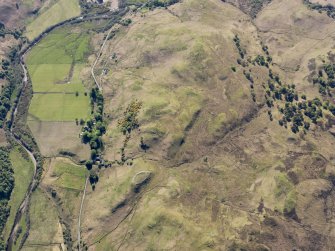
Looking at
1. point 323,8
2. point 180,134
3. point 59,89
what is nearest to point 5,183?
point 59,89

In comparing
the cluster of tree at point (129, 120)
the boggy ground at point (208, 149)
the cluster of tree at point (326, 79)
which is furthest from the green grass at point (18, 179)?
the cluster of tree at point (326, 79)

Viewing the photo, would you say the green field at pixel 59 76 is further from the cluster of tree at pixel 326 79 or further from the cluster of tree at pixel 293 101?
the cluster of tree at pixel 326 79

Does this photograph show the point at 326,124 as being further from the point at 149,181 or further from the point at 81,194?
the point at 81,194

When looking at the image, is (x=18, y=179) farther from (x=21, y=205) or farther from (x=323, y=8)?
(x=323, y=8)

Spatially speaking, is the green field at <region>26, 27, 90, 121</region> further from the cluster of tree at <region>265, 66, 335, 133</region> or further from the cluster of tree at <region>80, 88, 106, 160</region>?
the cluster of tree at <region>265, 66, 335, 133</region>

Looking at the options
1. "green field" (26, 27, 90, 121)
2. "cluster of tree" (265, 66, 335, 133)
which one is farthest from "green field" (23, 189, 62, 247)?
"cluster of tree" (265, 66, 335, 133)
